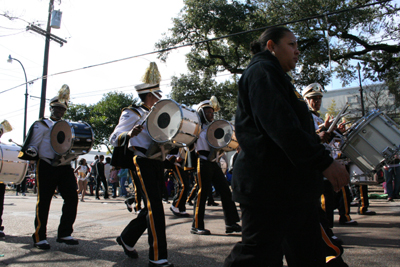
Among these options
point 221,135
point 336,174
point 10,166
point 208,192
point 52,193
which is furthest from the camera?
point 221,135

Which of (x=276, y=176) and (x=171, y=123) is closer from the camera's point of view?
(x=276, y=176)

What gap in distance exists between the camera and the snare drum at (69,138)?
4.96m

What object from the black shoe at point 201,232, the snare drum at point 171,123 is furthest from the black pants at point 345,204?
the snare drum at point 171,123

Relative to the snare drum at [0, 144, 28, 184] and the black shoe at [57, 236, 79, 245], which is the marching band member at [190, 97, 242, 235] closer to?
the black shoe at [57, 236, 79, 245]

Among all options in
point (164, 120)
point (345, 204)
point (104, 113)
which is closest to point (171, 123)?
point (164, 120)

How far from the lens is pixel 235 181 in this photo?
82.9 inches

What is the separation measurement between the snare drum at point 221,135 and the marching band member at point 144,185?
2.38 m

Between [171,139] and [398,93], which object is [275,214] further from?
[398,93]

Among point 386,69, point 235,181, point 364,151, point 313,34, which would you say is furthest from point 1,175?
point 386,69

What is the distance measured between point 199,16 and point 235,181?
20958 millimetres

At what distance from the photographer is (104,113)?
4259 cm

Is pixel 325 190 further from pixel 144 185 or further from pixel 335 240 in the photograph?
pixel 144 185

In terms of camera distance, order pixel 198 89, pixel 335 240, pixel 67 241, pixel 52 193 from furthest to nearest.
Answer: pixel 198 89
pixel 52 193
pixel 67 241
pixel 335 240

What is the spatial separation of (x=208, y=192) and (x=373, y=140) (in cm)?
263
